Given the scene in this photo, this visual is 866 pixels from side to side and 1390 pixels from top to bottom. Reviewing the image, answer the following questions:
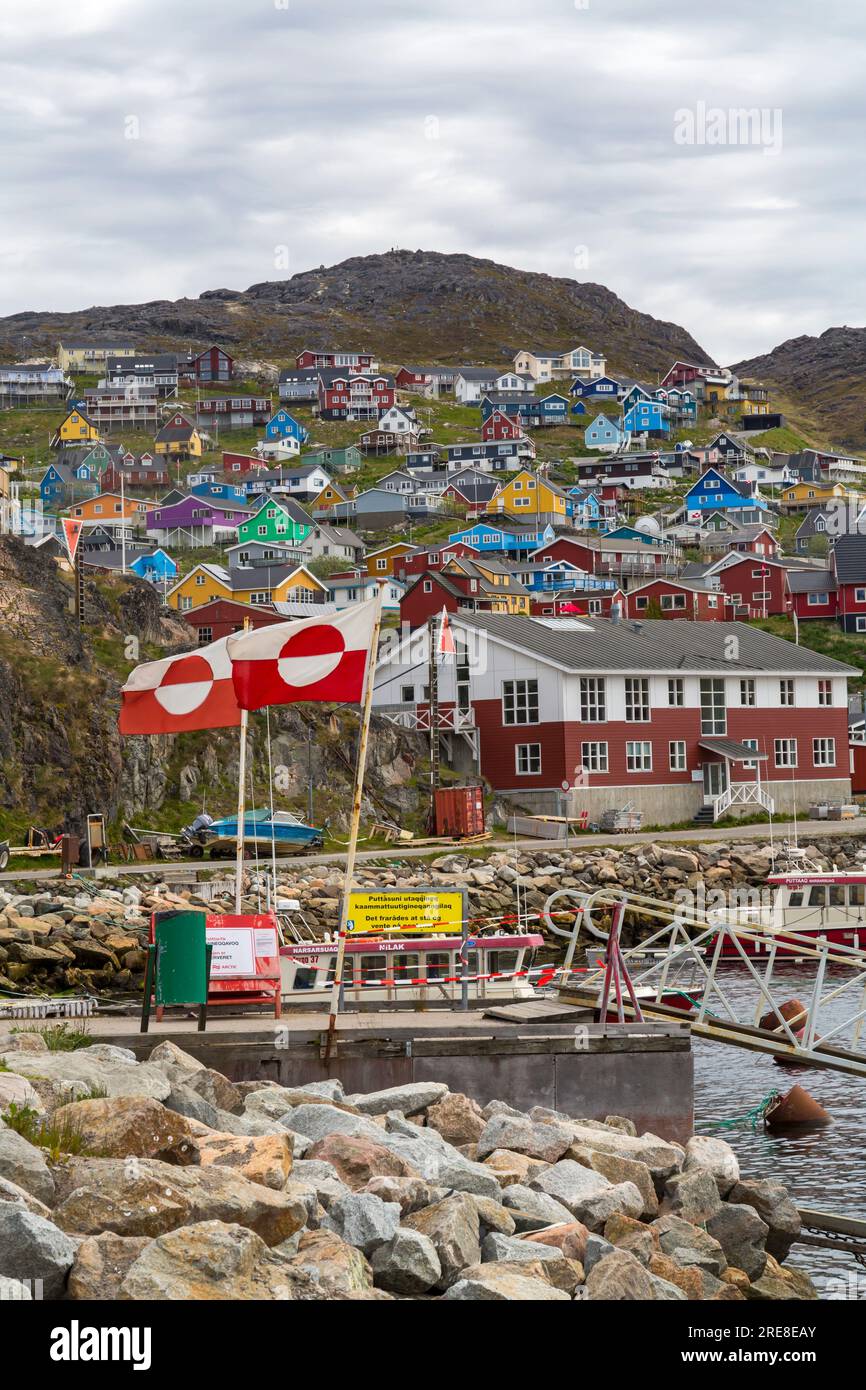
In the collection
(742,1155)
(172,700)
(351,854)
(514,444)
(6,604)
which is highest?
(514,444)

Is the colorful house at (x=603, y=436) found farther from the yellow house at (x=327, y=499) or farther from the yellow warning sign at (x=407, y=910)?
the yellow warning sign at (x=407, y=910)

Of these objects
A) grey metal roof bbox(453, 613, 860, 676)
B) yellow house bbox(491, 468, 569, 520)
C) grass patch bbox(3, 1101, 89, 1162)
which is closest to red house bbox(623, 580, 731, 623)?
grey metal roof bbox(453, 613, 860, 676)

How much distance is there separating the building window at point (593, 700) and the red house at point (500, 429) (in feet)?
410

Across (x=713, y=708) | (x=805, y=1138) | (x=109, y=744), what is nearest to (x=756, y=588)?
(x=713, y=708)

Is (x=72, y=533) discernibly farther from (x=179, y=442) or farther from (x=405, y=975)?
(x=179, y=442)

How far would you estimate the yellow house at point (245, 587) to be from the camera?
12188 centimetres

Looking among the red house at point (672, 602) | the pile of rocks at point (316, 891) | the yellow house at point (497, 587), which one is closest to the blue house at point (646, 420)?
the yellow house at point (497, 587)

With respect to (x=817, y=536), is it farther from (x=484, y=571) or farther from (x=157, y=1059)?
(x=157, y=1059)

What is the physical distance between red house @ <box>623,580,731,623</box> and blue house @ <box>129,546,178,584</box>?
4497 cm

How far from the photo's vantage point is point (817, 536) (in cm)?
15350

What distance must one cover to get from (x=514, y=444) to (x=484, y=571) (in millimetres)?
63510

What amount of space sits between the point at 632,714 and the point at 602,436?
5467 inches

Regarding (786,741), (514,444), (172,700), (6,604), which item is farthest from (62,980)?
(514,444)

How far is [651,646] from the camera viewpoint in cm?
6725
